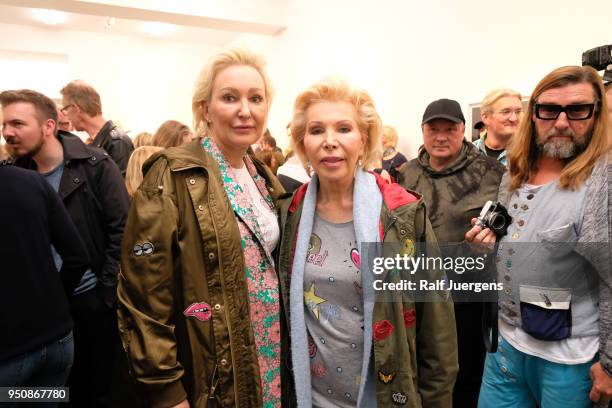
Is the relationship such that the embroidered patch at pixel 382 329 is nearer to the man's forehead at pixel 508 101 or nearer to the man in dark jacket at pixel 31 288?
the man in dark jacket at pixel 31 288

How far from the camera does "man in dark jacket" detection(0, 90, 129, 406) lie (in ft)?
7.16

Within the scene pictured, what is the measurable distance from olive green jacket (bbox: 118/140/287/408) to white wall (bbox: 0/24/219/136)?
9.98m

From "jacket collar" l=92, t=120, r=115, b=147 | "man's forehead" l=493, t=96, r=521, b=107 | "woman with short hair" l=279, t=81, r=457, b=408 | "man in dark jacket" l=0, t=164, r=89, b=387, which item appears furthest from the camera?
"jacket collar" l=92, t=120, r=115, b=147

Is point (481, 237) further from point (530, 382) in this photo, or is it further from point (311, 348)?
point (311, 348)

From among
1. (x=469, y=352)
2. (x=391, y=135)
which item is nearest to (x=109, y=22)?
(x=391, y=135)

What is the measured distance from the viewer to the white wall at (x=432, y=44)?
3592 mm

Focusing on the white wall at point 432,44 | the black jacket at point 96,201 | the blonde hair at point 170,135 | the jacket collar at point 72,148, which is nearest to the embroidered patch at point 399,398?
the black jacket at point 96,201

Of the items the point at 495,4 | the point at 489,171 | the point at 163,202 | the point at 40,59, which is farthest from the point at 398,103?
the point at 40,59

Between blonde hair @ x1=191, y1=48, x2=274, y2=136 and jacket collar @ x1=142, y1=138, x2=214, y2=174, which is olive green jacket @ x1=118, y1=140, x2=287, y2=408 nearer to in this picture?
jacket collar @ x1=142, y1=138, x2=214, y2=174

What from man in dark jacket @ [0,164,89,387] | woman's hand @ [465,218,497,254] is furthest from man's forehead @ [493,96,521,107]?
man in dark jacket @ [0,164,89,387]

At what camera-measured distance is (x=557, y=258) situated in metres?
1.64

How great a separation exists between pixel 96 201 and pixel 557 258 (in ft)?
7.67

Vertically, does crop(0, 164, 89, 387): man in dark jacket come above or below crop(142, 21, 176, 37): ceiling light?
below

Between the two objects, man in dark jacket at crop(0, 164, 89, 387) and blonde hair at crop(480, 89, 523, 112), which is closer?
man in dark jacket at crop(0, 164, 89, 387)
